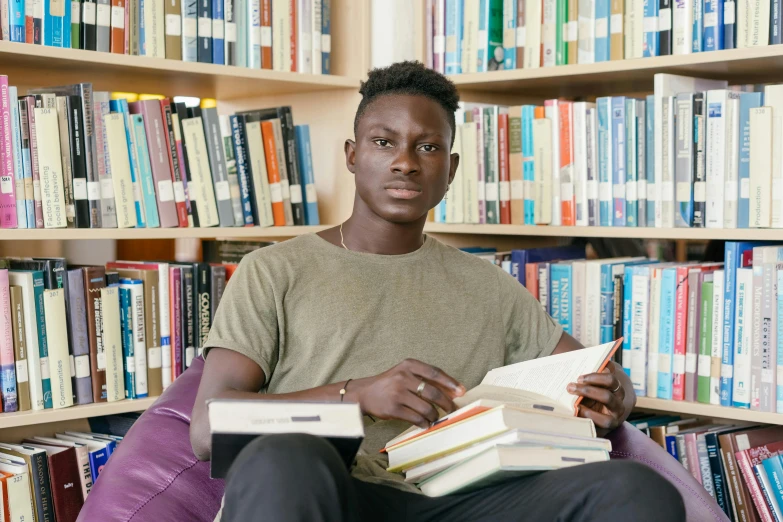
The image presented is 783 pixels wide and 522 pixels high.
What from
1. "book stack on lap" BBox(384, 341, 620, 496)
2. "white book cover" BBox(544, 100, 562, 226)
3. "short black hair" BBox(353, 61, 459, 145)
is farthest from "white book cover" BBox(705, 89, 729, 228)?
"book stack on lap" BBox(384, 341, 620, 496)

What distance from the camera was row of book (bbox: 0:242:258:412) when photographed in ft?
6.17

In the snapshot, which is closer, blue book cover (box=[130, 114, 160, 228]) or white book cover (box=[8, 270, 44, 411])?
white book cover (box=[8, 270, 44, 411])

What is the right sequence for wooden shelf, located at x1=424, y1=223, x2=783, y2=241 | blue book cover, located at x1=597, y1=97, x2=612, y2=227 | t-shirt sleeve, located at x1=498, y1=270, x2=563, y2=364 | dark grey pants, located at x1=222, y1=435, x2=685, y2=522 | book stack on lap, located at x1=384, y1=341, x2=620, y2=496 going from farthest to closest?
1. blue book cover, located at x1=597, y1=97, x2=612, y2=227
2. wooden shelf, located at x1=424, y1=223, x2=783, y2=241
3. t-shirt sleeve, located at x1=498, y1=270, x2=563, y2=364
4. book stack on lap, located at x1=384, y1=341, x2=620, y2=496
5. dark grey pants, located at x1=222, y1=435, x2=685, y2=522

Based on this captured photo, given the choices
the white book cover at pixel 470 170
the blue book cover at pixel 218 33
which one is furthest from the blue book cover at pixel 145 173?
the white book cover at pixel 470 170

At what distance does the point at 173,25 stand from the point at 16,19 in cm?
35

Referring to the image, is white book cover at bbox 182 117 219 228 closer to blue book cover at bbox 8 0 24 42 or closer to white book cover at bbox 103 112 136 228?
white book cover at bbox 103 112 136 228

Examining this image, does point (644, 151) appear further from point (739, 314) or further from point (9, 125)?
point (9, 125)

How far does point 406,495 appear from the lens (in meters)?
1.36

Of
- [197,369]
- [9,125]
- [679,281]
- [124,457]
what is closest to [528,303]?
[679,281]

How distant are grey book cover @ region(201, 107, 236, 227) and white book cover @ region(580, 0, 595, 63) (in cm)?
86

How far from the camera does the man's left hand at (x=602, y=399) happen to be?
58.9 inches

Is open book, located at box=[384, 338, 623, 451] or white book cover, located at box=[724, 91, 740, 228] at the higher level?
white book cover, located at box=[724, 91, 740, 228]

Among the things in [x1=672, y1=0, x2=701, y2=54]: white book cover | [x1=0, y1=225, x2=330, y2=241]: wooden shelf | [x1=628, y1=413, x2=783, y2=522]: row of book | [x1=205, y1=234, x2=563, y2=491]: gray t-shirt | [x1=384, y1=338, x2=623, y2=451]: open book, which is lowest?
[x1=628, y1=413, x2=783, y2=522]: row of book

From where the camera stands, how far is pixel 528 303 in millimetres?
1842
